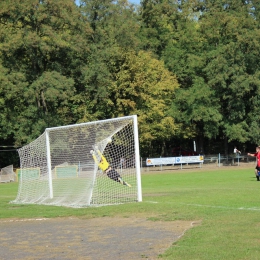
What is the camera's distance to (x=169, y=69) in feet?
Answer: 207

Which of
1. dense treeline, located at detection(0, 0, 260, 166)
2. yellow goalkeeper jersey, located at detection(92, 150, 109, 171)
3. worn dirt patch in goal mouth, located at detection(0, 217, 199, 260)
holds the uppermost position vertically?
dense treeline, located at detection(0, 0, 260, 166)

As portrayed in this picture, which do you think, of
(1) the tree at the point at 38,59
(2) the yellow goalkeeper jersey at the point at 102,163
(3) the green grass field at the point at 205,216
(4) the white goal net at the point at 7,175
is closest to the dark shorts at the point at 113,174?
(2) the yellow goalkeeper jersey at the point at 102,163

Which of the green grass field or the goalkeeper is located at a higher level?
the goalkeeper

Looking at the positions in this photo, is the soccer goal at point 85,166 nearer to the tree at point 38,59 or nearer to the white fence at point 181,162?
the tree at point 38,59

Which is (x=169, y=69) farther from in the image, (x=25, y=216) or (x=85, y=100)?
(x=25, y=216)

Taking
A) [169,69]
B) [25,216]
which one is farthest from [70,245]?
[169,69]

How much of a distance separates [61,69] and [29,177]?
29013mm

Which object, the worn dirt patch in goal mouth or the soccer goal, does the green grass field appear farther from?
the soccer goal

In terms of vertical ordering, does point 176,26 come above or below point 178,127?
above

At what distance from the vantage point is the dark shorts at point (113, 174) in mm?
20144

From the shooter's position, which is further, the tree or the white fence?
the white fence

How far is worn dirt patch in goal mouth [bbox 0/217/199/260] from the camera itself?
9664mm

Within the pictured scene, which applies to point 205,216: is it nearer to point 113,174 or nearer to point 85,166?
point 113,174

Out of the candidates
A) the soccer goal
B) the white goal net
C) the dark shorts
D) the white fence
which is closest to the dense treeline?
the white fence
